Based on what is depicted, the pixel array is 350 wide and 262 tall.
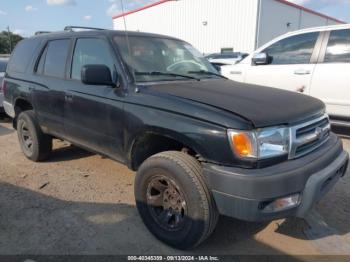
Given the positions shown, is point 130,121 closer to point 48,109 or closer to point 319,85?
point 48,109

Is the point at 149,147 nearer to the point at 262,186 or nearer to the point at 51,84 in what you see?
the point at 262,186

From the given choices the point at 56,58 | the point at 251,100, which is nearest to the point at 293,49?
the point at 251,100

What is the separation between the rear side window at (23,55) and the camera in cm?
477

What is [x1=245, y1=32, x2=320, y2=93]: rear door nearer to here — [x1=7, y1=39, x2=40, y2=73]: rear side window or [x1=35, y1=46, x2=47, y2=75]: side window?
[x1=35, y1=46, x2=47, y2=75]: side window

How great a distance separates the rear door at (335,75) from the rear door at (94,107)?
149 inches

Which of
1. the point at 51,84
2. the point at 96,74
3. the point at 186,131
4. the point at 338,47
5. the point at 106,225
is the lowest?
the point at 106,225

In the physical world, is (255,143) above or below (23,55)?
below

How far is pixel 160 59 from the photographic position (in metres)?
3.62

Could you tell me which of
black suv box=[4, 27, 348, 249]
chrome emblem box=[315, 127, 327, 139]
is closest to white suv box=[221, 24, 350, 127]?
black suv box=[4, 27, 348, 249]

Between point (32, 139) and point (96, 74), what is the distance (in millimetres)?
2174

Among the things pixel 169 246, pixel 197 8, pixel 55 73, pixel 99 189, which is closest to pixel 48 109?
pixel 55 73

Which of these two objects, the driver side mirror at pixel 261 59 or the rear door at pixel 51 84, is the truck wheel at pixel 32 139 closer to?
the rear door at pixel 51 84

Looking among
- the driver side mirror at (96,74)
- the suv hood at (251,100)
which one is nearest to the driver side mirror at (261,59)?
the suv hood at (251,100)

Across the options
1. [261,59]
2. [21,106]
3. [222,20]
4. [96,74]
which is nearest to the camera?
[96,74]
